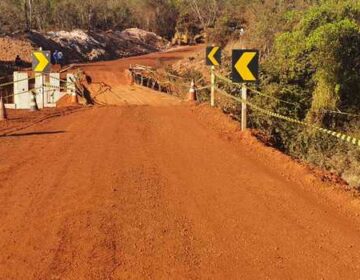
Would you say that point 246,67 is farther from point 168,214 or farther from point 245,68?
point 168,214

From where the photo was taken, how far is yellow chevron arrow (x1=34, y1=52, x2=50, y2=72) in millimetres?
17672

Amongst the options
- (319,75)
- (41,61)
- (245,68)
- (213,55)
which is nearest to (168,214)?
(245,68)

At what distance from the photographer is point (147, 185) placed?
7762mm

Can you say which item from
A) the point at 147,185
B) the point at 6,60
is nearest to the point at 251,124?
the point at 147,185

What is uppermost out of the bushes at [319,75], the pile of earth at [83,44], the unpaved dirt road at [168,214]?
the pile of earth at [83,44]

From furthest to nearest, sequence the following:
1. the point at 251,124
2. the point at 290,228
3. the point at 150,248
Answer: the point at 251,124 < the point at 290,228 < the point at 150,248

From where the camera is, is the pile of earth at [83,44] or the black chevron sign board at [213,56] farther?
the pile of earth at [83,44]

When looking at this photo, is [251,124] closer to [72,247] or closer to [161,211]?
[161,211]

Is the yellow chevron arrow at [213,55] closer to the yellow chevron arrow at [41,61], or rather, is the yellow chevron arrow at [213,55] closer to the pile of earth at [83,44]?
the yellow chevron arrow at [41,61]

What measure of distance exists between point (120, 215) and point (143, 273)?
1.61 m

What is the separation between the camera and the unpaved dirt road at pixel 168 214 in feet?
16.9

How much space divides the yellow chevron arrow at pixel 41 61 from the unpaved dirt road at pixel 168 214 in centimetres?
717

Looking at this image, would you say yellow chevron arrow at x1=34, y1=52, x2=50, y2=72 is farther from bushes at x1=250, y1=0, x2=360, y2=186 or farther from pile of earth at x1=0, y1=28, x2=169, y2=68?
pile of earth at x1=0, y1=28, x2=169, y2=68

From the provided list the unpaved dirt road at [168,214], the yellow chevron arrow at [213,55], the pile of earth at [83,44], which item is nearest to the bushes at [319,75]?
the yellow chevron arrow at [213,55]
